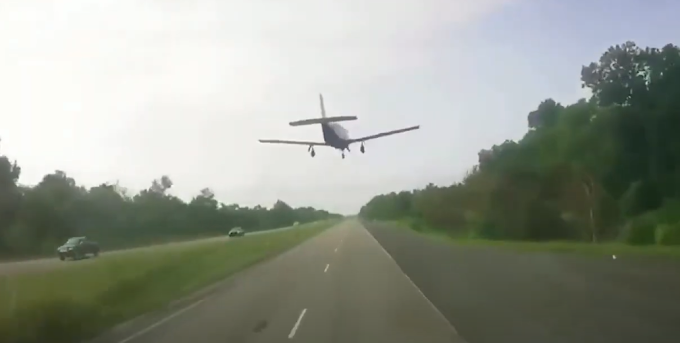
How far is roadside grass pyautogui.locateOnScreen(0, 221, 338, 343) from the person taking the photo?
1303 cm

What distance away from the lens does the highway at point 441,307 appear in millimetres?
12273

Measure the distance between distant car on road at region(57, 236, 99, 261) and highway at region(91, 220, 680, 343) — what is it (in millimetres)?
3417

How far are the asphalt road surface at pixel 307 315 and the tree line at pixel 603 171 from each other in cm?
2325

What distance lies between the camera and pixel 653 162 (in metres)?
48.8

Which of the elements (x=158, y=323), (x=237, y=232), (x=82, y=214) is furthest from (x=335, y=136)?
(x=237, y=232)

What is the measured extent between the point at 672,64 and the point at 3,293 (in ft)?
161

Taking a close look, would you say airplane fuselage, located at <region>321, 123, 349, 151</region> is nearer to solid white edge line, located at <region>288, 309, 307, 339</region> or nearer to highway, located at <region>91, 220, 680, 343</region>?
highway, located at <region>91, 220, 680, 343</region>

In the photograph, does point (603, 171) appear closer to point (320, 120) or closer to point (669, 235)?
point (669, 235)

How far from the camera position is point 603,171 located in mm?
51844

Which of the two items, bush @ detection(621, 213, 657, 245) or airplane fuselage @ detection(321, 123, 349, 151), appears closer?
airplane fuselage @ detection(321, 123, 349, 151)

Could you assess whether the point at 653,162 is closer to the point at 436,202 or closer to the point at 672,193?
the point at 672,193

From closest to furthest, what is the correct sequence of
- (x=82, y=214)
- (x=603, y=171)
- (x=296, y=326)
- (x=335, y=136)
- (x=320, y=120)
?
(x=296, y=326), (x=82, y=214), (x=320, y=120), (x=335, y=136), (x=603, y=171)

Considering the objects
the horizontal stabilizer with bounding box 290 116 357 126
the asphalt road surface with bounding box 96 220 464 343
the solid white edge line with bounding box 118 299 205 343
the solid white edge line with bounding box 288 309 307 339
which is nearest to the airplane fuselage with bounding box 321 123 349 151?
the horizontal stabilizer with bounding box 290 116 357 126

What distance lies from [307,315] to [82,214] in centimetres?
745
